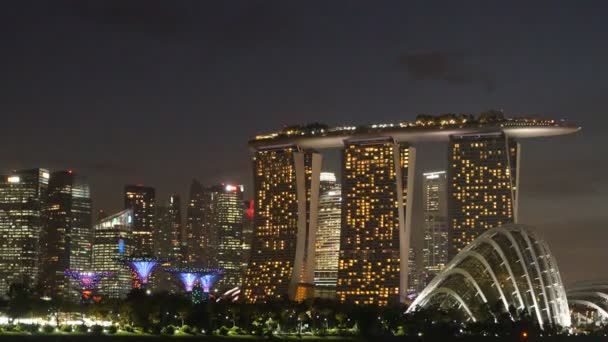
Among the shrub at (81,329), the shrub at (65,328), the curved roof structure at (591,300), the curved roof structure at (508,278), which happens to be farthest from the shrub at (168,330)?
the curved roof structure at (591,300)

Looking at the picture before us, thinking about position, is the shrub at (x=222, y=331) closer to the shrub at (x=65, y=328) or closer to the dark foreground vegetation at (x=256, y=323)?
the dark foreground vegetation at (x=256, y=323)

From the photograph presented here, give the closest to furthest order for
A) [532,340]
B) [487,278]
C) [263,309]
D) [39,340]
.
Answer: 1. [39,340]
2. [532,340]
3. [487,278]
4. [263,309]

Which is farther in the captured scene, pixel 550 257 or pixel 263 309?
pixel 263 309

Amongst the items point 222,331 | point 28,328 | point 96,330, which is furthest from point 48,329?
point 222,331

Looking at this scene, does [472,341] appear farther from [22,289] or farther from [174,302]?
[22,289]

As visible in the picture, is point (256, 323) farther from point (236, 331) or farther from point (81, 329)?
point (81, 329)

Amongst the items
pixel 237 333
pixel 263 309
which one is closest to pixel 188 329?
pixel 237 333
